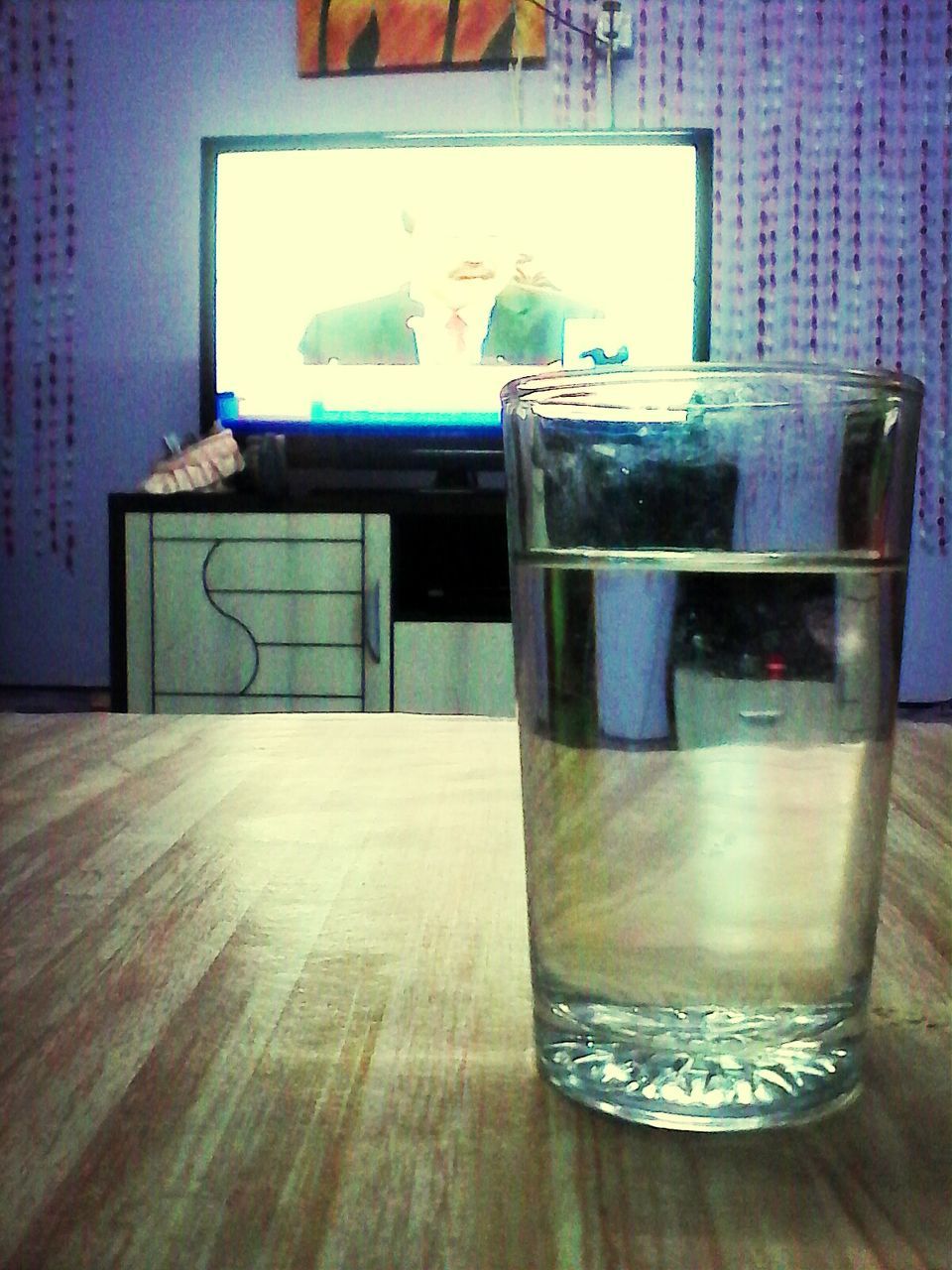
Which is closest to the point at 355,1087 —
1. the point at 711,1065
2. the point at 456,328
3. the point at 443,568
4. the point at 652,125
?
the point at 711,1065

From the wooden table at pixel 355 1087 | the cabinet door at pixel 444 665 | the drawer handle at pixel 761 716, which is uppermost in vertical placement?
the drawer handle at pixel 761 716

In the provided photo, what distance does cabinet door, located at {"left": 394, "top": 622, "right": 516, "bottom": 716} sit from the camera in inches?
81.4

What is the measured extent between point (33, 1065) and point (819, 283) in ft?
8.15

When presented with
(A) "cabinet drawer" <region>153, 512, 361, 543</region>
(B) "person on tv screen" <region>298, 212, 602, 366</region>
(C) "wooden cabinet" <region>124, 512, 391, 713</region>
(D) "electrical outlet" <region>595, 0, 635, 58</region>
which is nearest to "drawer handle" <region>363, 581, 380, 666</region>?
(C) "wooden cabinet" <region>124, 512, 391, 713</region>

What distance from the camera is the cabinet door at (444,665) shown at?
207cm

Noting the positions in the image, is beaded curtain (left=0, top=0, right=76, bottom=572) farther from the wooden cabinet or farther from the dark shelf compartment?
the dark shelf compartment

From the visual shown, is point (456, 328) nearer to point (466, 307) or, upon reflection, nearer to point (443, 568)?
point (466, 307)

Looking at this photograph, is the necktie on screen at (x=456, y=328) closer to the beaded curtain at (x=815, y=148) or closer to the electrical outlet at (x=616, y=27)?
the beaded curtain at (x=815, y=148)

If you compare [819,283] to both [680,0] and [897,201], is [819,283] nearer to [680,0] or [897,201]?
[897,201]

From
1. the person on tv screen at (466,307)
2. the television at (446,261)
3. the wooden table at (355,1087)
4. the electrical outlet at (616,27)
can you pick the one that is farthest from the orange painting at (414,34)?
the wooden table at (355,1087)

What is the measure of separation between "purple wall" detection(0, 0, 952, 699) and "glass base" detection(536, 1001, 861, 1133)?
230cm

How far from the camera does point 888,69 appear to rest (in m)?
Answer: 2.40

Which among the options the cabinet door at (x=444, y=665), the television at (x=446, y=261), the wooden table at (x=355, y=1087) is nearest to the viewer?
the wooden table at (x=355, y=1087)

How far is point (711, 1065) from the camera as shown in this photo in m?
0.20
